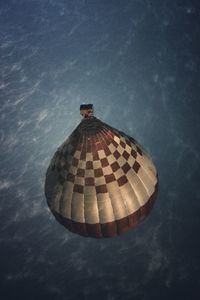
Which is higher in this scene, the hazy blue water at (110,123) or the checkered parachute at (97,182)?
the hazy blue water at (110,123)

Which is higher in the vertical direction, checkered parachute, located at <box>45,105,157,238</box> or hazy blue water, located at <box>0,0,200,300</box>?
hazy blue water, located at <box>0,0,200,300</box>

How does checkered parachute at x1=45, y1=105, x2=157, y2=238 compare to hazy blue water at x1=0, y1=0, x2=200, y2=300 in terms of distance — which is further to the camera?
hazy blue water at x1=0, y1=0, x2=200, y2=300

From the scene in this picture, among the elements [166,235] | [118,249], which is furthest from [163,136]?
[118,249]

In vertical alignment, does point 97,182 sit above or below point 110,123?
below

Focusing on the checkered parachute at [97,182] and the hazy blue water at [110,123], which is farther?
the hazy blue water at [110,123]

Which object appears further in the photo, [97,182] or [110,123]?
[110,123]
